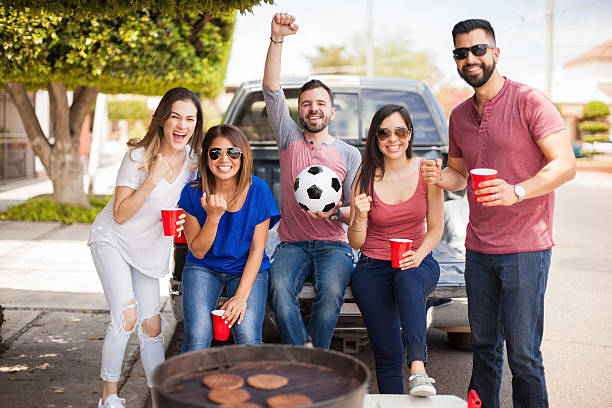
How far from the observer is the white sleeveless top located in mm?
3629

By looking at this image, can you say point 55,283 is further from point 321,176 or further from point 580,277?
point 580,277

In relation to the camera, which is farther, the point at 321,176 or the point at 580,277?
the point at 580,277

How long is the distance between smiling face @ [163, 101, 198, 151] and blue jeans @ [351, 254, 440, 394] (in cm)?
129

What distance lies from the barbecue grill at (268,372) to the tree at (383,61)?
64025 mm

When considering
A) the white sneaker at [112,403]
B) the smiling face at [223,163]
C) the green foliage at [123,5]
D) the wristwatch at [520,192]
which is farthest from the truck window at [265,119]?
the wristwatch at [520,192]

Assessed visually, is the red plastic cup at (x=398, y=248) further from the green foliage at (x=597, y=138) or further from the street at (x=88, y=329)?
the green foliage at (x=597, y=138)

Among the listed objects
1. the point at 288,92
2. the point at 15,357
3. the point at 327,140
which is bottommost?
the point at 15,357

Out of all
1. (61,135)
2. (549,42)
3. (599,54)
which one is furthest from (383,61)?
(61,135)

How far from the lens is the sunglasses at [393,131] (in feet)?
12.5

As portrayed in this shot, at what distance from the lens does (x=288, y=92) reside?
5984 millimetres

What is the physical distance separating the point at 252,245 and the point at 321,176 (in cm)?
62

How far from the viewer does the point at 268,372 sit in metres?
2.36

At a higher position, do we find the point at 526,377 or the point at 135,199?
the point at 135,199

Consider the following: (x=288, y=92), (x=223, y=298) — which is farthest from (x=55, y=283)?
(x=223, y=298)
